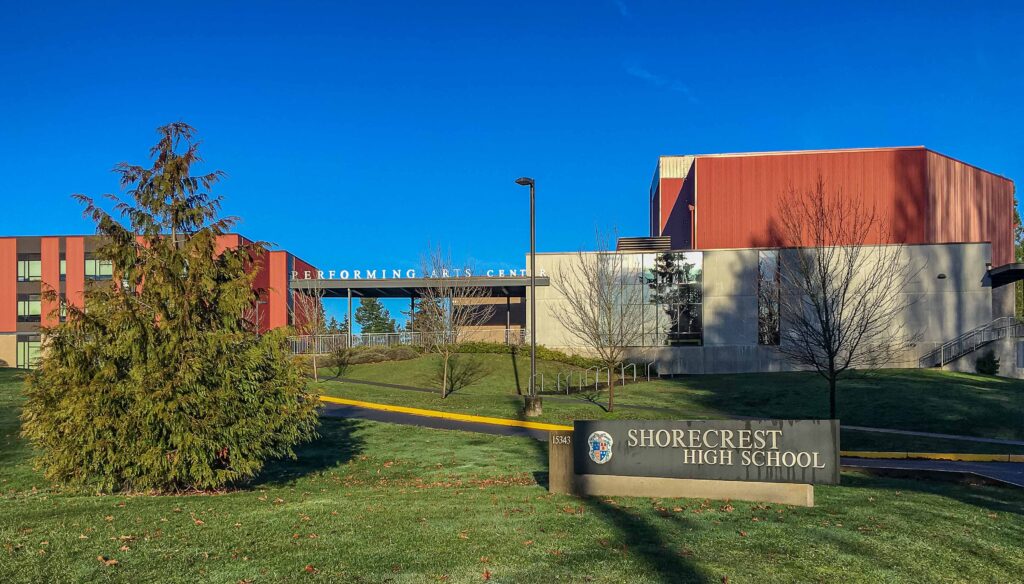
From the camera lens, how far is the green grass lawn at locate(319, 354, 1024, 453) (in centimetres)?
2092

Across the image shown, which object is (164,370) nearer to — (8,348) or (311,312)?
(311,312)

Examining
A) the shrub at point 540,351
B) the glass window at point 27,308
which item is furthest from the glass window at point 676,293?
the glass window at point 27,308

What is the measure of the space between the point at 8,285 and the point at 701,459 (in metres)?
62.5

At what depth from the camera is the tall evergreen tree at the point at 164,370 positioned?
10570mm

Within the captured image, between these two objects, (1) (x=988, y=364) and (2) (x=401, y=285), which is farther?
(2) (x=401, y=285)

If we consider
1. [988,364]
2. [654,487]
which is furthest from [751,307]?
[654,487]

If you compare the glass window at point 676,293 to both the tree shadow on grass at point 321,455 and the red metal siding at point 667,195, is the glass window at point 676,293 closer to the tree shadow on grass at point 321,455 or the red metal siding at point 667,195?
the red metal siding at point 667,195

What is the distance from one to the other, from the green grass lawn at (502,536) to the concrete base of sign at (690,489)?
21 cm

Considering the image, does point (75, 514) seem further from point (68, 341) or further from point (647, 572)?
point (647, 572)

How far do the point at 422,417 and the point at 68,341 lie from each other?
1289cm

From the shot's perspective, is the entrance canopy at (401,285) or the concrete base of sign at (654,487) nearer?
the concrete base of sign at (654,487)

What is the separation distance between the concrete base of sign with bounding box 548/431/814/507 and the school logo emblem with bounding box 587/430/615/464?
27cm

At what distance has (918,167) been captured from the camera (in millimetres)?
43656

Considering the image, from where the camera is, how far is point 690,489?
32.6ft
